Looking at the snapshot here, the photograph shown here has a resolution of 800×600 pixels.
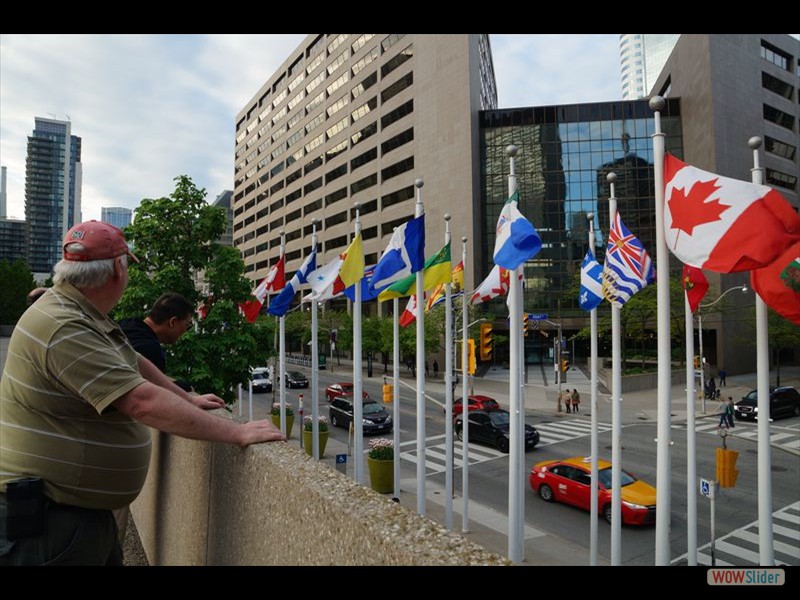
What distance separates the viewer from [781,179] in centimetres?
4750

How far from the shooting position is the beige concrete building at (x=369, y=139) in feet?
165

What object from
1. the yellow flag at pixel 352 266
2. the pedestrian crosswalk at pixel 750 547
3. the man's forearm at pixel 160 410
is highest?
the yellow flag at pixel 352 266

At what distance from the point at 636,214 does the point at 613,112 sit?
11187 mm

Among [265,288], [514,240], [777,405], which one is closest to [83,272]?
[514,240]

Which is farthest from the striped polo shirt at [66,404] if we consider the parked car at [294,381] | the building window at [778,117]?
the building window at [778,117]

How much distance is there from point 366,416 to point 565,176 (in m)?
41.2

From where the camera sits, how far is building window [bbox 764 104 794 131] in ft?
158

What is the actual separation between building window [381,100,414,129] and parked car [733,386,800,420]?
135 ft

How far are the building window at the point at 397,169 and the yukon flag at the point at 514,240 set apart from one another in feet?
156

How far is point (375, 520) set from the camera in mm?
2000

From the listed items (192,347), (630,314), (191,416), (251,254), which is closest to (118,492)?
(191,416)

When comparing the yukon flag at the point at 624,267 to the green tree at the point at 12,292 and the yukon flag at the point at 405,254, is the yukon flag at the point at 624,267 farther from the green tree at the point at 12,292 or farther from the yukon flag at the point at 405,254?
the green tree at the point at 12,292

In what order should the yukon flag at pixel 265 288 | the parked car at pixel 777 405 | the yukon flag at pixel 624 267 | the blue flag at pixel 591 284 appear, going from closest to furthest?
the yukon flag at pixel 624 267 → the blue flag at pixel 591 284 → the yukon flag at pixel 265 288 → the parked car at pixel 777 405

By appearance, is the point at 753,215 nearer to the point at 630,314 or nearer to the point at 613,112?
the point at 630,314
